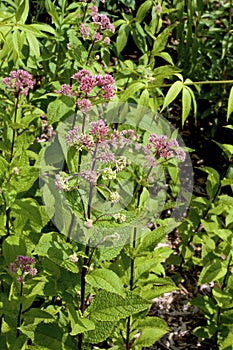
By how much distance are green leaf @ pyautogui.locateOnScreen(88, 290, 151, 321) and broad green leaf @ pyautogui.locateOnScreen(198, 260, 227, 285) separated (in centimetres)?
86

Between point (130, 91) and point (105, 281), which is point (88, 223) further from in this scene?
point (130, 91)

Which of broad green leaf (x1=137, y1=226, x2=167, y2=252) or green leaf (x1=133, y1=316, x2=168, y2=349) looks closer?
broad green leaf (x1=137, y1=226, x2=167, y2=252)

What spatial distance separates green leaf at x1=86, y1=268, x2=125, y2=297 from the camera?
199 cm

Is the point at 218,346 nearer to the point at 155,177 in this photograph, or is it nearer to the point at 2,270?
the point at 155,177

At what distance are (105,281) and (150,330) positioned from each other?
2.95 feet

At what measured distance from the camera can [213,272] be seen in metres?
2.95

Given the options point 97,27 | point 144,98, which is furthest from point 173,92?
point 97,27

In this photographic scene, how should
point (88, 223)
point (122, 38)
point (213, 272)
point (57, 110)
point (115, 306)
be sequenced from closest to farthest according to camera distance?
point (88, 223) → point (115, 306) → point (57, 110) → point (213, 272) → point (122, 38)

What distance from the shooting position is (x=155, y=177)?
8.86 feet

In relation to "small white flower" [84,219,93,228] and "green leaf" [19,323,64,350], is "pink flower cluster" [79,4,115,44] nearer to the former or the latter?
"small white flower" [84,219,93,228]

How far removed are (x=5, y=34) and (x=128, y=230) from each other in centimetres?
103

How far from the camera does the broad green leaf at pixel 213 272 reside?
2.93 metres

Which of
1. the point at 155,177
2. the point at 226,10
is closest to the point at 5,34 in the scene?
the point at 155,177

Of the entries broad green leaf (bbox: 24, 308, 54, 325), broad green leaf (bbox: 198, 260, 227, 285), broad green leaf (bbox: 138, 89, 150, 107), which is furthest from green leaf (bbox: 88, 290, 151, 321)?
broad green leaf (bbox: 138, 89, 150, 107)
